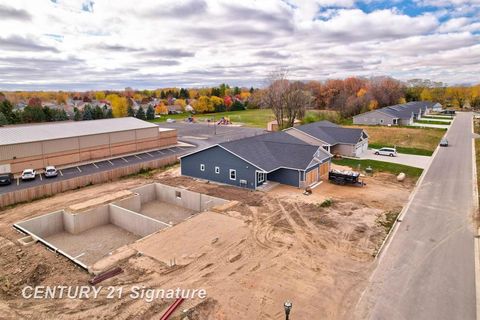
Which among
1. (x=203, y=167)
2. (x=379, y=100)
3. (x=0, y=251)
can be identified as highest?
(x=379, y=100)

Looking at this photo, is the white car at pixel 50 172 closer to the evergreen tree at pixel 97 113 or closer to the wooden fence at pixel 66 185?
the wooden fence at pixel 66 185

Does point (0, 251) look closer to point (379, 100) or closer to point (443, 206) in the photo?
point (443, 206)

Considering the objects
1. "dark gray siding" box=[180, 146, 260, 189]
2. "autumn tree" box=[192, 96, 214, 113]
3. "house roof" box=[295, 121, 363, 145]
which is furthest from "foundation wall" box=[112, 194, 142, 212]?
"autumn tree" box=[192, 96, 214, 113]

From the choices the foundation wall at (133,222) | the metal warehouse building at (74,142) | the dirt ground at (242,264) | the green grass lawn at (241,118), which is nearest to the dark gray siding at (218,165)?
the dirt ground at (242,264)

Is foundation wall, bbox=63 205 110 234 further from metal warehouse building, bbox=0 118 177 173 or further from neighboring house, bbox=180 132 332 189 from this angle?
metal warehouse building, bbox=0 118 177 173

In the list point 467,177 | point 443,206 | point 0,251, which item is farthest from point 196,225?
point 467,177

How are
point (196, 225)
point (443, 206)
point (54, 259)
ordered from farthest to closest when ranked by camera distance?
1. point (443, 206)
2. point (196, 225)
3. point (54, 259)
